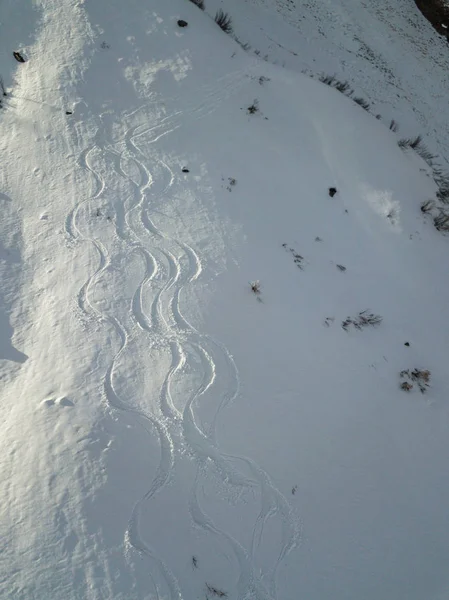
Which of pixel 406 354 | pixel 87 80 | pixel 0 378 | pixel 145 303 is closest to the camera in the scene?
pixel 0 378

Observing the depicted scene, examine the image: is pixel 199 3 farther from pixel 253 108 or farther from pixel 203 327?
pixel 203 327

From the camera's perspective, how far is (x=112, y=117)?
601 centimetres

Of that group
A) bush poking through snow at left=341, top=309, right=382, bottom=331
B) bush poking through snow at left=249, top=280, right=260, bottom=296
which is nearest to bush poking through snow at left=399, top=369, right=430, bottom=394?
bush poking through snow at left=341, top=309, right=382, bottom=331

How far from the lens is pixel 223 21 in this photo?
24.9 feet

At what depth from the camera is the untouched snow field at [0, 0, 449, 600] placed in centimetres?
389

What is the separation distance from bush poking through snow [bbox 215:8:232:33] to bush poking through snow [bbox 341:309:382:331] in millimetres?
5448

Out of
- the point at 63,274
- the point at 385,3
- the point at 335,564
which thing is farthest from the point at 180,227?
the point at 385,3

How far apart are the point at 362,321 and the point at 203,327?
183 centimetres

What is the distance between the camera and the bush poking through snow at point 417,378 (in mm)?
4945

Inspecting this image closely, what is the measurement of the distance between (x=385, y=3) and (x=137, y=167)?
21.6 ft

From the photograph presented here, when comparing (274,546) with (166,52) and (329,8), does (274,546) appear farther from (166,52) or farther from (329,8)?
(329,8)

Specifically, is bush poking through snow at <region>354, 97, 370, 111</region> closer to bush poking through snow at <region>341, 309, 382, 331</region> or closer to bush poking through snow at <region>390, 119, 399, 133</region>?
bush poking through snow at <region>390, 119, 399, 133</region>

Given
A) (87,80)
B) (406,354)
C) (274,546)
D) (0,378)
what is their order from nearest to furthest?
(274,546) < (0,378) < (406,354) < (87,80)

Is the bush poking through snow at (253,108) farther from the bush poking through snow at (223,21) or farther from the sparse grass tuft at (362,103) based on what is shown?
the bush poking through snow at (223,21)
